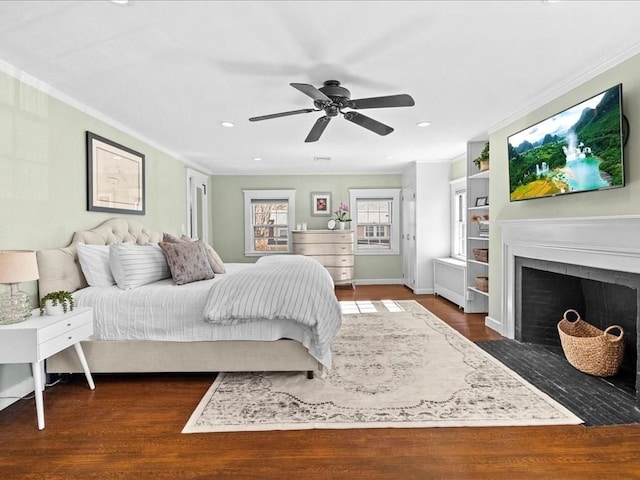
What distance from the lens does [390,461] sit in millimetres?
1958

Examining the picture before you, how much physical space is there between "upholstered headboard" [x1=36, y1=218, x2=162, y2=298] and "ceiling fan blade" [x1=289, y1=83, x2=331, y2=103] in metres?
2.22

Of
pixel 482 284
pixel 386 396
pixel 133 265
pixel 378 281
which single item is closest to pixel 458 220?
pixel 482 284

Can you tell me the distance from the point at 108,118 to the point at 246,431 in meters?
3.35

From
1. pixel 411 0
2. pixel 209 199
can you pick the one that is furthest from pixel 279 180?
pixel 411 0

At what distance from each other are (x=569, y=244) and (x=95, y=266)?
388 cm

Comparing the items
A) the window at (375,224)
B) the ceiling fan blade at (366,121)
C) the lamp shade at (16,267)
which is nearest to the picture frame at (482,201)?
the ceiling fan blade at (366,121)

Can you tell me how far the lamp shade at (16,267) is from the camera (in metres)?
2.25

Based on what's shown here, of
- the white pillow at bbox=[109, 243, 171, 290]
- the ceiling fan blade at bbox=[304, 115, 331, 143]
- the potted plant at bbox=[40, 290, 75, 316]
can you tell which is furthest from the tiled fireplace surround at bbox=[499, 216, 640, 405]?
the potted plant at bbox=[40, 290, 75, 316]

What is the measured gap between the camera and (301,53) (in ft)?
8.38

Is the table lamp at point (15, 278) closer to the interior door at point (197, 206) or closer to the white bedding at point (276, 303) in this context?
the white bedding at point (276, 303)

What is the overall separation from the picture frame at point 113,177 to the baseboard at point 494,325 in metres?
4.33

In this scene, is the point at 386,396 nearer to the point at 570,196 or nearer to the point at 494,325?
the point at 570,196

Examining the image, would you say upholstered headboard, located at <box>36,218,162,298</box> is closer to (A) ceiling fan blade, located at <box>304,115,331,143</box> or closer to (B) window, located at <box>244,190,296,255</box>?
(A) ceiling fan blade, located at <box>304,115,331,143</box>

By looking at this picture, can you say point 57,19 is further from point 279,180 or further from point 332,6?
point 279,180
